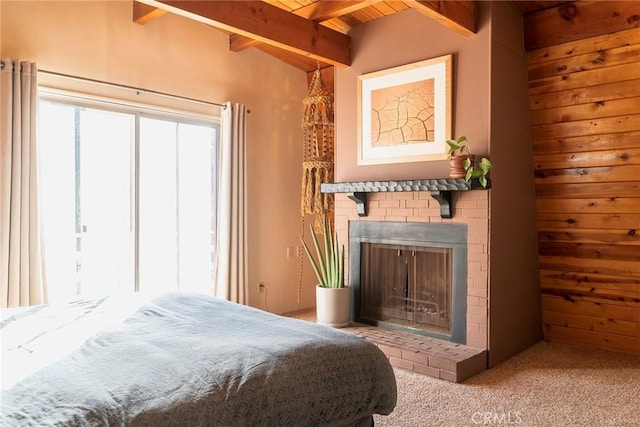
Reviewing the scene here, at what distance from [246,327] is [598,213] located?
2865mm

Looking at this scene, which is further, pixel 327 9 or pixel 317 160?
pixel 317 160

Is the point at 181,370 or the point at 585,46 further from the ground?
the point at 585,46

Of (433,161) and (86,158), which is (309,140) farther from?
(86,158)

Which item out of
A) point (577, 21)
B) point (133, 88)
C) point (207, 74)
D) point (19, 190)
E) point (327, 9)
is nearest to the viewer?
point (19, 190)

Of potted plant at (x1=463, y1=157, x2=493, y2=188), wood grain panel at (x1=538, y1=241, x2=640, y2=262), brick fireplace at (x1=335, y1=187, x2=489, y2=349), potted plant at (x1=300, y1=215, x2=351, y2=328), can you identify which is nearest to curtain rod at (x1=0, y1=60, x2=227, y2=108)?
potted plant at (x1=300, y1=215, x2=351, y2=328)

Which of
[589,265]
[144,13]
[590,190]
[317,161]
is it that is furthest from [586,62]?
[144,13]

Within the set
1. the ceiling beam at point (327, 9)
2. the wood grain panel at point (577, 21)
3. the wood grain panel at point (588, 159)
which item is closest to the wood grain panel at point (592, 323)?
the wood grain panel at point (588, 159)

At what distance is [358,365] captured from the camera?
1812 millimetres

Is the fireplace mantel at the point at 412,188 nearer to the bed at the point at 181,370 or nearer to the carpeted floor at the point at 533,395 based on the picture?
the carpeted floor at the point at 533,395

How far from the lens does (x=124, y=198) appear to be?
3.76m

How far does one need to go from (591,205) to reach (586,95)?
810 millimetres

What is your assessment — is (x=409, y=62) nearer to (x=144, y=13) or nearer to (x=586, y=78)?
(x=586, y=78)

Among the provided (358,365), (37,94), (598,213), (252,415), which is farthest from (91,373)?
(598,213)

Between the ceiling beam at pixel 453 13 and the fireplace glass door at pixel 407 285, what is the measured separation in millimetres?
1557
